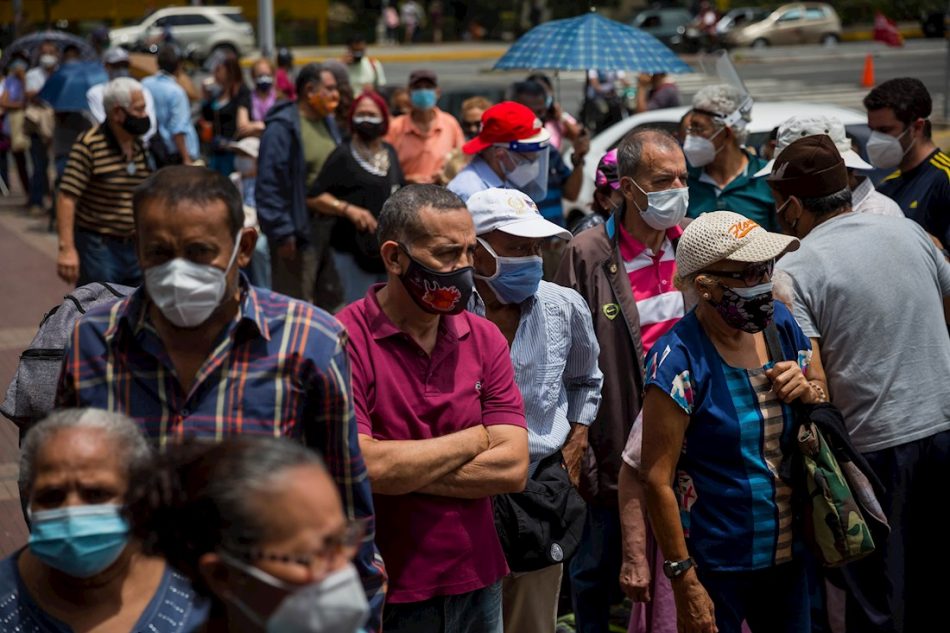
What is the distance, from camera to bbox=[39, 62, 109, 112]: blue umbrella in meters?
15.0

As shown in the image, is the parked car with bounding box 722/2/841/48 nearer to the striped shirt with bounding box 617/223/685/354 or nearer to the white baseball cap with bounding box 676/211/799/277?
the striped shirt with bounding box 617/223/685/354

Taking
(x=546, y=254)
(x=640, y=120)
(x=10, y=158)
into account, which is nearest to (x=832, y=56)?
(x=10, y=158)

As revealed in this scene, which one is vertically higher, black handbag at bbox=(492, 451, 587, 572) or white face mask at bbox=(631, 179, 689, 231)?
white face mask at bbox=(631, 179, 689, 231)

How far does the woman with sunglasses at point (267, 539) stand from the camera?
2154mm

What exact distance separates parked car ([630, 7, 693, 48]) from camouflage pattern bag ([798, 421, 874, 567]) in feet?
129

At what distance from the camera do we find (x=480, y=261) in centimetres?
461

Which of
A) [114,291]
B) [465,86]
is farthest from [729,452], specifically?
[465,86]

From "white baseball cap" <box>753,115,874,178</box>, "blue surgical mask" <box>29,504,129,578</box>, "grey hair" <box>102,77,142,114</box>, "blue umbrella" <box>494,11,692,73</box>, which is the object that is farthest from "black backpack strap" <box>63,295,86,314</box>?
"blue umbrella" <box>494,11,692,73</box>

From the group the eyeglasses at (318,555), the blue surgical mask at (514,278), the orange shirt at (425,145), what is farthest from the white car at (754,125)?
the eyeglasses at (318,555)

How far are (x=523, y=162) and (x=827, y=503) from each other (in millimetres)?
2806

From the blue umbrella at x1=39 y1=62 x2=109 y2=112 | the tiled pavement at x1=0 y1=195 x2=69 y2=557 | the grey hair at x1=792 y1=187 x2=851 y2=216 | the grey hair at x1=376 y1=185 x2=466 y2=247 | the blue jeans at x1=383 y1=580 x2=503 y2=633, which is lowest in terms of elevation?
the tiled pavement at x1=0 y1=195 x2=69 y2=557

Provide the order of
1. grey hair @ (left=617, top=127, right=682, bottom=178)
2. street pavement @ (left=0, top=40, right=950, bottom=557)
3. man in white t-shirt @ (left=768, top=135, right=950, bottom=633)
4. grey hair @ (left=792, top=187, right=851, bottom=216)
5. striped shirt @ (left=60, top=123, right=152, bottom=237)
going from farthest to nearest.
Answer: street pavement @ (left=0, top=40, right=950, bottom=557) < striped shirt @ (left=60, top=123, right=152, bottom=237) < grey hair @ (left=617, top=127, right=682, bottom=178) < grey hair @ (left=792, top=187, right=851, bottom=216) < man in white t-shirt @ (left=768, top=135, right=950, bottom=633)

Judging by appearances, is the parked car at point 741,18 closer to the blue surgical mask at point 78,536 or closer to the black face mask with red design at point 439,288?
the black face mask with red design at point 439,288

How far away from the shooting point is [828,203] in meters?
5.03
